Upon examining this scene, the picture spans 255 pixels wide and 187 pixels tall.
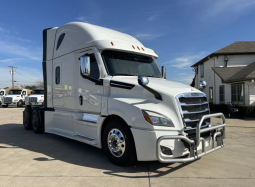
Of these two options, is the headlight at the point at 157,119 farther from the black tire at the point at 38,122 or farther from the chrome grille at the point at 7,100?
the chrome grille at the point at 7,100

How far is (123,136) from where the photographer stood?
4223 millimetres

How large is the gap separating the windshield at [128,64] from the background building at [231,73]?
35.4 feet

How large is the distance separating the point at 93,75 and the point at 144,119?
1856 mm

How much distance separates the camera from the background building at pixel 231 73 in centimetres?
1474

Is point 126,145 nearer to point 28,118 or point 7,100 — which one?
point 28,118

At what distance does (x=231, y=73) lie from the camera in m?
17.1

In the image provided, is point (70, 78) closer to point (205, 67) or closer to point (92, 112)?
point (92, 112)

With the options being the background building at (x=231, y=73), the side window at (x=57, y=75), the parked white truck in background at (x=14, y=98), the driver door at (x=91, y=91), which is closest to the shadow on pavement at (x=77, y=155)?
the driver door at (x=91, y=91)

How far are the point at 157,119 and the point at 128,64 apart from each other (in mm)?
1848

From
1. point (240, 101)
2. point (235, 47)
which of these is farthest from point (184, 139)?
point (235, 47)

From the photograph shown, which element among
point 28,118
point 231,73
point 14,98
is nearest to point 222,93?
point 231,73

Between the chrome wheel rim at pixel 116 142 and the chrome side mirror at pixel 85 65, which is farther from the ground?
the chrome side mirror at pixel 85 65

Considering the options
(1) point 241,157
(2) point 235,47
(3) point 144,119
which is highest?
(2) point 235,47

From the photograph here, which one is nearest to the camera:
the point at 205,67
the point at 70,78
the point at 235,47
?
the point at 70,78
